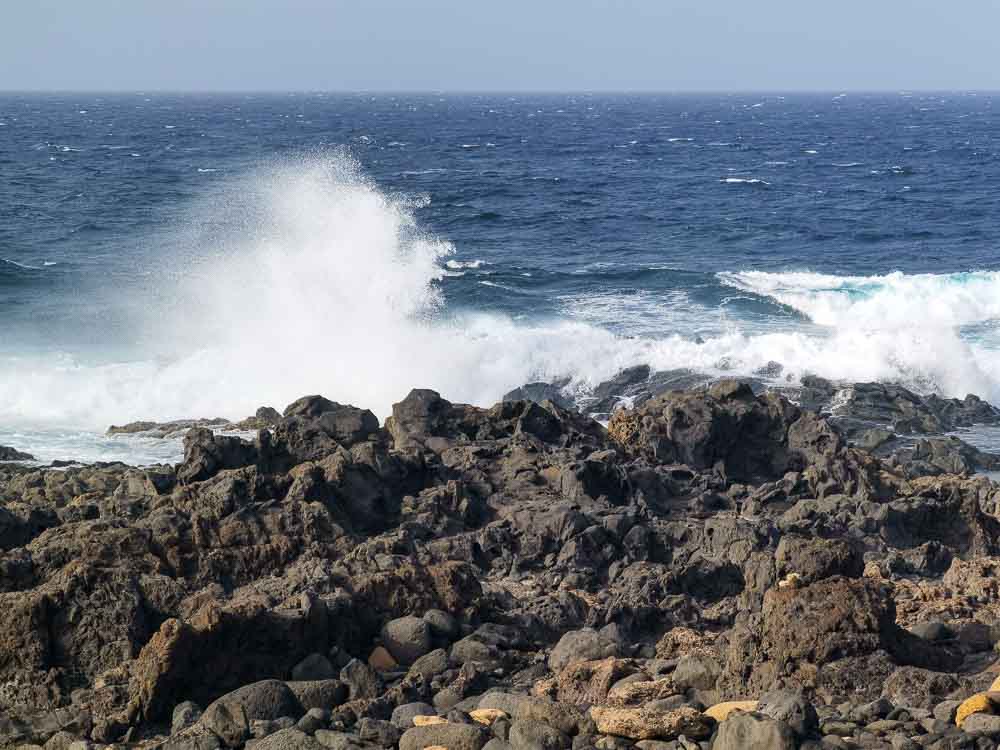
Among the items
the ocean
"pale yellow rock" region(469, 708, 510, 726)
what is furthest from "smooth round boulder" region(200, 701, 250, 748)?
the ocean

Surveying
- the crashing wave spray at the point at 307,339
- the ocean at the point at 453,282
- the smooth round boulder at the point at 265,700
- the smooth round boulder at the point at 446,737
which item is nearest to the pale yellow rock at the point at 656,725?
the smooth round boulder at the point at 446,737

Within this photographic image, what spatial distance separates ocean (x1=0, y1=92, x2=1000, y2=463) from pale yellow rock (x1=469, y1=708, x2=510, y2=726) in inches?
432

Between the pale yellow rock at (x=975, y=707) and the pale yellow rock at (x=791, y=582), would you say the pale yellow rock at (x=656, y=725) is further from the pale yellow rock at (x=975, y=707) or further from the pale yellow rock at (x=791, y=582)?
the pale yellow rock at (x=791, y=582)

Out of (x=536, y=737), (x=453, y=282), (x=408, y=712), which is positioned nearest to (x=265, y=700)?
(x=408, y=712)

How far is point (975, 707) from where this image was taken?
26.4 feet

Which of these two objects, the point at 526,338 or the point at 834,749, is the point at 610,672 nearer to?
the point at 834,749

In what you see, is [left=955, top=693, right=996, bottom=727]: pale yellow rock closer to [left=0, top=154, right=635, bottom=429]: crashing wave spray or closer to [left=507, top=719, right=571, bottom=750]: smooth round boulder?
[left=507, top=719, right=571, bottom=750]: smooth round boulder

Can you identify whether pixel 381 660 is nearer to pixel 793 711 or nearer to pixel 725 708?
pixel 725 708

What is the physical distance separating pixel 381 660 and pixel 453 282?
83.3 ft

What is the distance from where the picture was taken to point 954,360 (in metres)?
25.5

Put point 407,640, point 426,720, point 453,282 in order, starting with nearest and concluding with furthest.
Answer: point 426,720, point 407,640, point 453,282

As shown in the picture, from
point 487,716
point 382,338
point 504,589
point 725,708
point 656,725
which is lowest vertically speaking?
point 382,338

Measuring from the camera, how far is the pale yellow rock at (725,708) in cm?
829

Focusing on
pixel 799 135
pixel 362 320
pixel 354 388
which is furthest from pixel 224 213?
pixel 799 135
